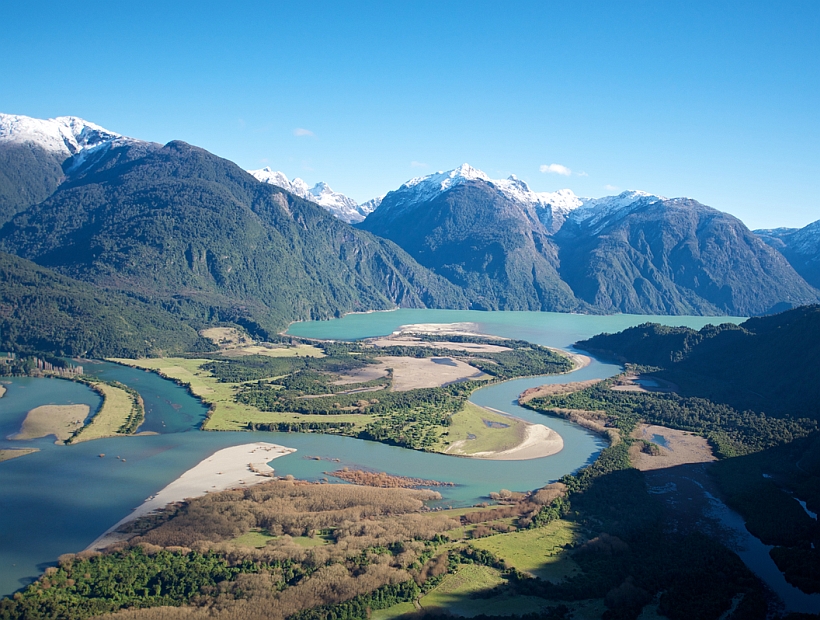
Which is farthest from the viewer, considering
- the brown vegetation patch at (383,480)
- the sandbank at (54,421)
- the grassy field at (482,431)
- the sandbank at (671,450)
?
the grassy field at (482,431)

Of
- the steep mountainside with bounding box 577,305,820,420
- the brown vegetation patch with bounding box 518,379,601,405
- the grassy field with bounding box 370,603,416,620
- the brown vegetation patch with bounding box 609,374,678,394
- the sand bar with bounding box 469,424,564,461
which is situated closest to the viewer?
the grassy field with bounding box 370,603,416,620

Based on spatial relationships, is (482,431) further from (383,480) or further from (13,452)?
(13,452)

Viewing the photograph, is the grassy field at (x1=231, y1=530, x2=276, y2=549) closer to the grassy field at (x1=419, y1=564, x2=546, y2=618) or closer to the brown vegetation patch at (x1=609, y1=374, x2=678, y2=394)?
the grassy field at (x1=419, y1=564, x2=546, y2=618)

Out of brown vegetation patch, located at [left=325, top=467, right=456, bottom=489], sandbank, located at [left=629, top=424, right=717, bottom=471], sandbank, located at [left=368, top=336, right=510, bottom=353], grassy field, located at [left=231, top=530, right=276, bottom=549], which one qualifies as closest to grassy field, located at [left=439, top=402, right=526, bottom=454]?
brown vegetation patch, located at [left=325, top=467, right=456, bottom=489]

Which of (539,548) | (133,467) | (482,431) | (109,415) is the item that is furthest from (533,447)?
(109,415)

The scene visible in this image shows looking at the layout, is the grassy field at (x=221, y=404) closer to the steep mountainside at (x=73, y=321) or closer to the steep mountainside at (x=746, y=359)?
the steep mountainside at (x=73, y=321)

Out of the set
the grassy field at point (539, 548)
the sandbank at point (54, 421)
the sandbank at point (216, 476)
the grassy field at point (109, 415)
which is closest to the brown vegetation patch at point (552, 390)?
the sandbank at point (216, 476)
